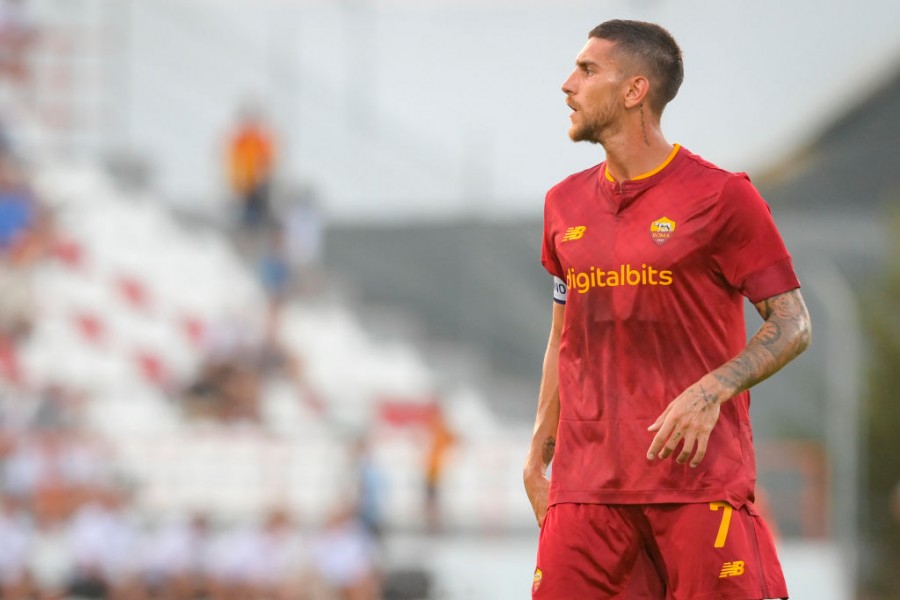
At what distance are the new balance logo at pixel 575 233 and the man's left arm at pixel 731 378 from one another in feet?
1.56

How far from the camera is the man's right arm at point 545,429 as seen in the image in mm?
4434

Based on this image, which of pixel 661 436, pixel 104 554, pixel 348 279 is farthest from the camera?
pixel 348 279

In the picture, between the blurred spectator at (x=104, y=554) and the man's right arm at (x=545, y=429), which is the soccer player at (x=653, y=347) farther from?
the blurred spectator at (x=104, y=554)

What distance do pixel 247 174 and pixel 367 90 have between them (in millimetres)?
4114

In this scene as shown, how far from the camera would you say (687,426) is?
3861 mm

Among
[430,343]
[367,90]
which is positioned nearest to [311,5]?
[367,90]

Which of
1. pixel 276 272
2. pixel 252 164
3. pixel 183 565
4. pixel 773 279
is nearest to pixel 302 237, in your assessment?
pixel 276 272

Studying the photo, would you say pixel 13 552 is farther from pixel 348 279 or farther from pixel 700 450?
pixel 700 450

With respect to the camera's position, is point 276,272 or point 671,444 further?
point 276,272

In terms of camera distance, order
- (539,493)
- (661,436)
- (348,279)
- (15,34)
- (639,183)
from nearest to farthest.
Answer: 1. (661,436)
2. (639,183)
3. (539,493)
4. (15,34)
5. (348,279)

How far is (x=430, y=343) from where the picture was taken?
665 inches

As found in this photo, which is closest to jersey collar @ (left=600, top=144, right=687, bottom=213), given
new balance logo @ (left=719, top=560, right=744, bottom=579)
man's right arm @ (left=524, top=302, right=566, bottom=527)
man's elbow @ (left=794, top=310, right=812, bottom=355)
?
man's right arm @ (left=524, top=302, right=566, bottom=527)

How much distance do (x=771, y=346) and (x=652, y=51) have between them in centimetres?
81

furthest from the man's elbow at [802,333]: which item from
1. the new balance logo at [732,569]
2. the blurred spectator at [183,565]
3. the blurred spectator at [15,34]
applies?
the blurred spectator at [15,34]
